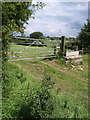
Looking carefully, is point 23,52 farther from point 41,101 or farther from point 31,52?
point 41,101

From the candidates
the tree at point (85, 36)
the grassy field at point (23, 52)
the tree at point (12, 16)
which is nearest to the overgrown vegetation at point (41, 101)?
the tree at point (12, 16)

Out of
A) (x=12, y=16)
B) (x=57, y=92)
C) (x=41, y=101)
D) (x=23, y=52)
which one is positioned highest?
(x=12, y=16)

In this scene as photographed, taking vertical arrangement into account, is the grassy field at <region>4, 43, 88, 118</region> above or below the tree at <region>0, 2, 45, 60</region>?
below

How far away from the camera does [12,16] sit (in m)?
3.66

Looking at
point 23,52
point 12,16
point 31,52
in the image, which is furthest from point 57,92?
point 31,52

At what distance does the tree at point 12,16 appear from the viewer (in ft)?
9.57

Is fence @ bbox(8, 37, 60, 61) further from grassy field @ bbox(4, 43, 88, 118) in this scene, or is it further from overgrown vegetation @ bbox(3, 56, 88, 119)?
overgrown vegetation @ bbox(3, 56, 88, 119)

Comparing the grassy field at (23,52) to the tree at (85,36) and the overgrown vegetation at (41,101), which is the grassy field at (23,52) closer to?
the overgrown vegetation at (41,101)

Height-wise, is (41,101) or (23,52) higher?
(23,52)

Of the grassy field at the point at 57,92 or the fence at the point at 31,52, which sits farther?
the fence at the point at 31,52

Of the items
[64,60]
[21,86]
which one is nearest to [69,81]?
[21,86]

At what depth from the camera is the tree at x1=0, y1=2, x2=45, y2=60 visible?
2916mm

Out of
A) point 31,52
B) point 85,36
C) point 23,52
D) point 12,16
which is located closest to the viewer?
point 12,16

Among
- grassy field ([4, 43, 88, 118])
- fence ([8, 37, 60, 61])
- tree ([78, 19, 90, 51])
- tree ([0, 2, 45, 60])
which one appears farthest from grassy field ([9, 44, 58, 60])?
tree ([78, 19, 90, 51])
